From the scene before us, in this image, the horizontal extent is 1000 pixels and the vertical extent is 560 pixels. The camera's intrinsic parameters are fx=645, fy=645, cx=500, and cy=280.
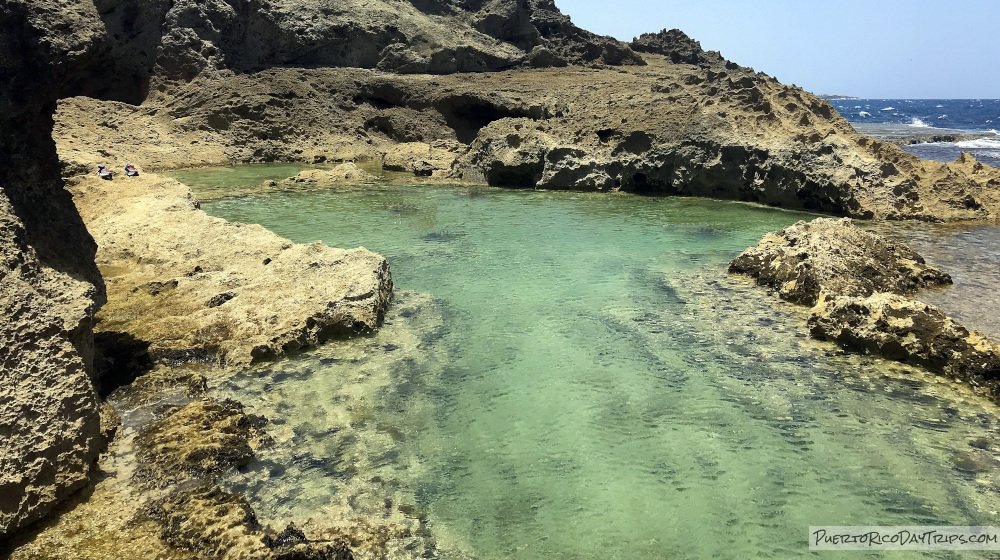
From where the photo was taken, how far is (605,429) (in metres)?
3.86

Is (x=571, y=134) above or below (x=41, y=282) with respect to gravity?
above

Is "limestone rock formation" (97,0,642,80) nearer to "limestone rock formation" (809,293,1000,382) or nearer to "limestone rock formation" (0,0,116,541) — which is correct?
"limestone rock formation" (0,0,116,541)

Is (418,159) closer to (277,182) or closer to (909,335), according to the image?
(277,182)

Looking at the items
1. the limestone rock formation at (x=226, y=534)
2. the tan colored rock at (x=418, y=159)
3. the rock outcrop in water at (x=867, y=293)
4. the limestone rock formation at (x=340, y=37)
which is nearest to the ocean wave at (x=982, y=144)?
the limestone rock formation at (x=340, y=37)

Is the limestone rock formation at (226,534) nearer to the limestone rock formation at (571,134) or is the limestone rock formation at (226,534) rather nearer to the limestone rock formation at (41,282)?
the limestone rock formation at (41,282)

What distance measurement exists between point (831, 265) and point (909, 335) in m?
1.49

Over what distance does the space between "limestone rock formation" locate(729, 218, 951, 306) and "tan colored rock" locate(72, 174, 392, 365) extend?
3862 mm

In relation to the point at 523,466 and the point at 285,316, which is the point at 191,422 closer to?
the point at 285,316

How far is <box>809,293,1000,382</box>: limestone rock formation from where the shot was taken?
14.6ft

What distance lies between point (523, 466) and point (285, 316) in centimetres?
248

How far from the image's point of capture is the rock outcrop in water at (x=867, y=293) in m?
4.60

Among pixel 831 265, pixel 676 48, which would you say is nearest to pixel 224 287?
pixel 831 265

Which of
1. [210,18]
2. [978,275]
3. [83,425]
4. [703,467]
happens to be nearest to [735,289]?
[978,275]

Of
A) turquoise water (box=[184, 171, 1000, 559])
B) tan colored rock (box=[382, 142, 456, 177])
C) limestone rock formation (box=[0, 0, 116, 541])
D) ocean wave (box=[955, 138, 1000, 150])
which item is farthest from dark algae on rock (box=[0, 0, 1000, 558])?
ocean wave (box=[955, 138, 1000, 150])
